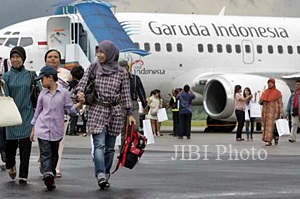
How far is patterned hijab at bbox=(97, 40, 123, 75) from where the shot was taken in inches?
494

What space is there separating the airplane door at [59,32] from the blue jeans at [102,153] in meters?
20.0

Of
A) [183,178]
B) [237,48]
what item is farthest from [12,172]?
[237,48]

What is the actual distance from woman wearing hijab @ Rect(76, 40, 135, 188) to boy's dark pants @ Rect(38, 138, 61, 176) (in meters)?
0.56

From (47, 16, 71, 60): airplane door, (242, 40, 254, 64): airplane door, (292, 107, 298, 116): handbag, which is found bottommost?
(292, 107, 298, 116): handbag

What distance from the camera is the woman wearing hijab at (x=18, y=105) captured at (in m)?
13.3

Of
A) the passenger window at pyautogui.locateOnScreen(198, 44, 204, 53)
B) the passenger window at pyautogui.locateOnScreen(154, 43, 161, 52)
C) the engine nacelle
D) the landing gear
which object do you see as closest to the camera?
the engine nacelle

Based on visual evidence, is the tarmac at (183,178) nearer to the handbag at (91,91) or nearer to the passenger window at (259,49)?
the handbag at (91,91)

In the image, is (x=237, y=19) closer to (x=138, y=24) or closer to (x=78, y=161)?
(x=138, y=24)

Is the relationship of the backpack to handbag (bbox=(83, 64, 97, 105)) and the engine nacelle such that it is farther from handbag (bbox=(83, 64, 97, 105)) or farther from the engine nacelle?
the engine nacelle

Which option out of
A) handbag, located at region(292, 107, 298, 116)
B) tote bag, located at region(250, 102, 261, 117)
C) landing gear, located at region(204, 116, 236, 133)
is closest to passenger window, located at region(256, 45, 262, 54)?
landing gear, located at region(204, 116, 236, 133)

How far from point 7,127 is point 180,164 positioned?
395 cm

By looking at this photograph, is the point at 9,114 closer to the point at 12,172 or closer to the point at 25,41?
the point at 12,172

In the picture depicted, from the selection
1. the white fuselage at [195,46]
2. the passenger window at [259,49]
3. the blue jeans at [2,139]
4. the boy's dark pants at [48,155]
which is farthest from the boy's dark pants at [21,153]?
the passenger window at [259,49]

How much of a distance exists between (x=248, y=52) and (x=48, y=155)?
77.9ft
